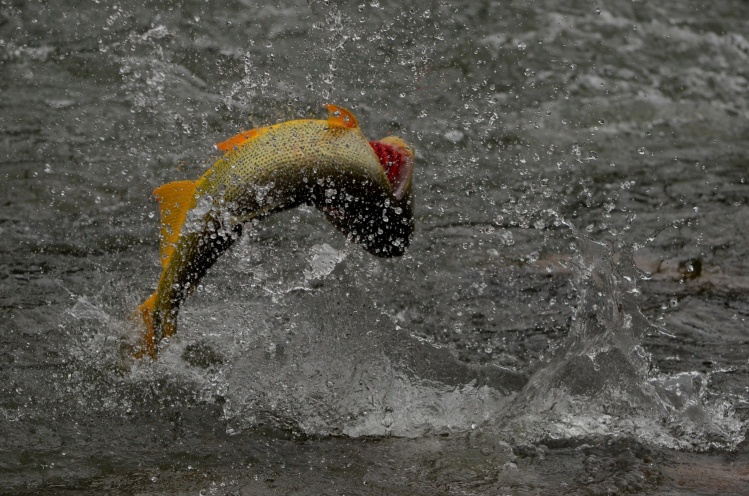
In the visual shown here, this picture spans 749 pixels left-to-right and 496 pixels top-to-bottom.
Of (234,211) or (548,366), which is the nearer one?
(234,211)

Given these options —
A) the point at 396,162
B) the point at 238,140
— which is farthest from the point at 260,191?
the point at 396,162

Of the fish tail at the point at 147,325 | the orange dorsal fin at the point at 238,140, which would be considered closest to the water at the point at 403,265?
the fish tail at the point at 147,325

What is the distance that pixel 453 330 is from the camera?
14.1ft

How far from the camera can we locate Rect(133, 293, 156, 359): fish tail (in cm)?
327

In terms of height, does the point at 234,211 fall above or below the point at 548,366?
above

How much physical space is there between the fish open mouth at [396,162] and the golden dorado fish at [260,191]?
0.04 feet

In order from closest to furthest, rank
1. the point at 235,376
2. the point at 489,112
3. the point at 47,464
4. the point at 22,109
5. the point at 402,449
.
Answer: the point at 47,464 < the point at 402,449 < the point at 235,376 < the point at 22,109 < the point at 489,112

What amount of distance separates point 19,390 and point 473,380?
1.83 metres

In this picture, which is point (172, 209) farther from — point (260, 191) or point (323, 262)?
point (323, 262)

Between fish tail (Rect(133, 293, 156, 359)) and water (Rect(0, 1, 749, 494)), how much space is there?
0.23 metres

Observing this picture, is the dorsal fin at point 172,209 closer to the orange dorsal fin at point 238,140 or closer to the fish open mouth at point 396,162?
the orange dorsal fin at point 238,140

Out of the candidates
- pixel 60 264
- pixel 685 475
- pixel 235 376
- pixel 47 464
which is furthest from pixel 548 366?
pixel 60 264

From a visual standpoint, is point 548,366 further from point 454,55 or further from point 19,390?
point 454,55

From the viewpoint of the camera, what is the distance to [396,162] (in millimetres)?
3410
